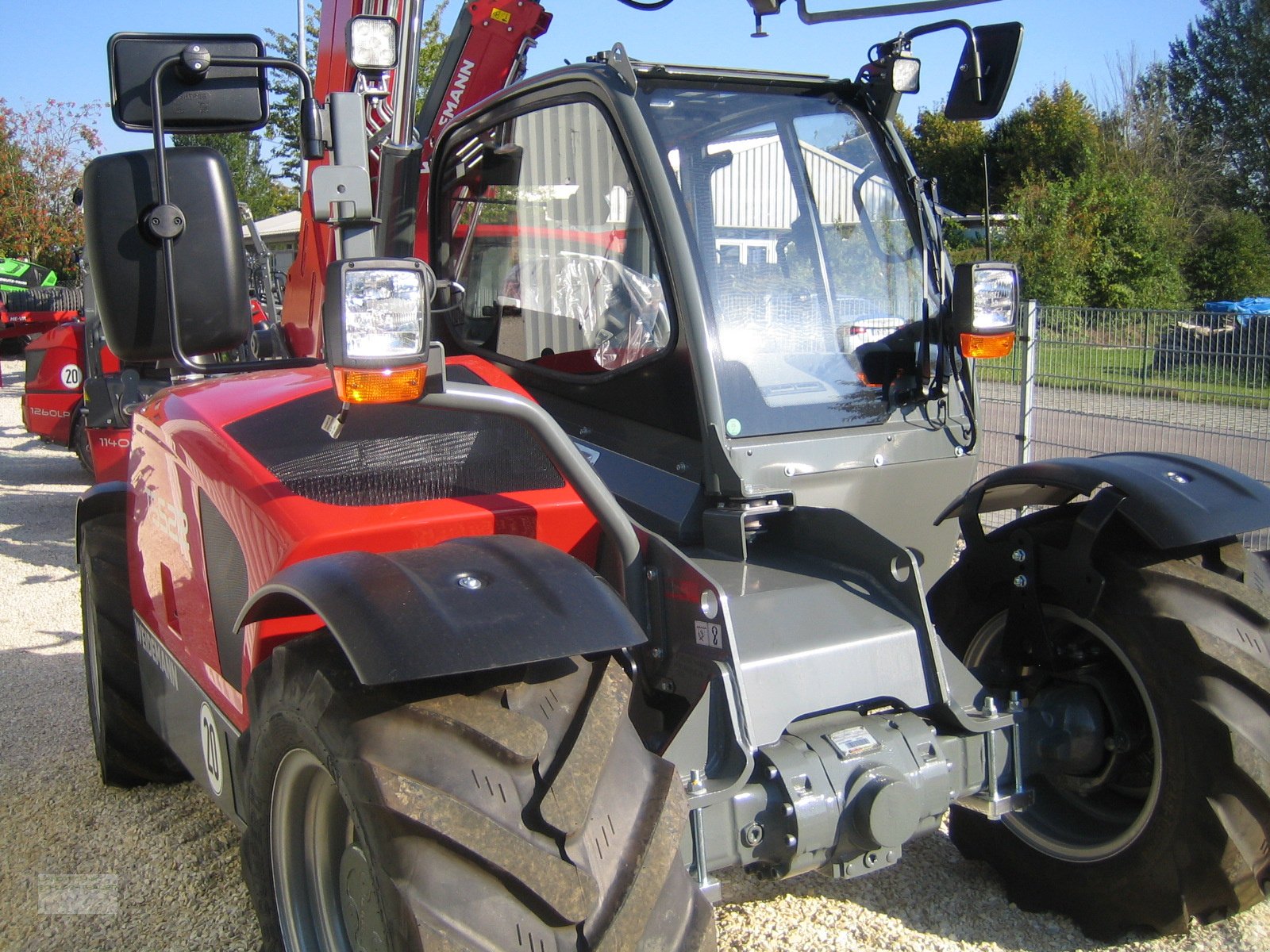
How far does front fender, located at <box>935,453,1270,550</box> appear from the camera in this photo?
2557mm

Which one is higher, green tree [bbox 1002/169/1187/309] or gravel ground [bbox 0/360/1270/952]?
green tree [bbox 1002/169/1187/309]

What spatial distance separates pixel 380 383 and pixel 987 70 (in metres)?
1.90

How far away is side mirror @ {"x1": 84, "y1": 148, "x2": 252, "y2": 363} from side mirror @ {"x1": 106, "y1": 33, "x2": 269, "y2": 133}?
0.62 ft

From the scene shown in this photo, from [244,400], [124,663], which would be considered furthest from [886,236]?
[124,663]

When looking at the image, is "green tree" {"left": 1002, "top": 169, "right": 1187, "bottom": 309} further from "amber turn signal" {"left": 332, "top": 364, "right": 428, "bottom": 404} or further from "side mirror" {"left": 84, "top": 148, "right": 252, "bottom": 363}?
"amber turn signal" {"left": 332, "top": 364, "right": 428, "bottom": 404}

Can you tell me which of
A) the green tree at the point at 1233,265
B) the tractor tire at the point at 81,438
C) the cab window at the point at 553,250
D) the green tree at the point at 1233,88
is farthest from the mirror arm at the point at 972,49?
the green tree at the point at 1233,88

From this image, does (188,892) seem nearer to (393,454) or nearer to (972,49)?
(393,454)

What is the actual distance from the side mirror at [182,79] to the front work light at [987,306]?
1.79 m

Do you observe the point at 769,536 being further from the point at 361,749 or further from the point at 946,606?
the point at 361,749

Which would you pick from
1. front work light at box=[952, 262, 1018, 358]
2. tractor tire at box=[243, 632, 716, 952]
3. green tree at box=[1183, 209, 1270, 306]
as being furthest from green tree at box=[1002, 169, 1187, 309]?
tractor tire at box=[243, 632, 716, 952]

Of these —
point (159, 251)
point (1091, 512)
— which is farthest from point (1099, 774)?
point (159, 251)

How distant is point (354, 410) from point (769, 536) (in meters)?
1.02

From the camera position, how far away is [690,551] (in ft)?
8.56

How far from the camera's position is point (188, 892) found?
10.7ft
